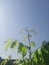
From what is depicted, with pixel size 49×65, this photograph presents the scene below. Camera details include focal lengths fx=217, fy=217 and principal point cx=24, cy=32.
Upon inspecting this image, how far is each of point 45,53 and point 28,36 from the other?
46cm

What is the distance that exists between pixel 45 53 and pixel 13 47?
592 mm

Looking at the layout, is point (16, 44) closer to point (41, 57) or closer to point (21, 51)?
point (21, 51)

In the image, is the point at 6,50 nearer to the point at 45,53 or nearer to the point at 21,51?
the point at 21,51

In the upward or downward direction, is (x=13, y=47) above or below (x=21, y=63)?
above

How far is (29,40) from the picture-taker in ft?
13.0

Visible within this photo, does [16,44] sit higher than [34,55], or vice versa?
[16,44]

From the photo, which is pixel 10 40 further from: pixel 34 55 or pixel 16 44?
pixel 34 55

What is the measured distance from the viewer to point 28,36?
155 inches

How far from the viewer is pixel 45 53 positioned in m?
3.74

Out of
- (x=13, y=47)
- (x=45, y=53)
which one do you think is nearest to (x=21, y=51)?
(x=13, y=47)

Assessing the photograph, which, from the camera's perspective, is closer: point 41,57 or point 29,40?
point 41,57

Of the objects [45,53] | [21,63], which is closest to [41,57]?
[45,53]

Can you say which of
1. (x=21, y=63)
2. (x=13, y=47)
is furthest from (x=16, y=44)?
(x=21, y=63)

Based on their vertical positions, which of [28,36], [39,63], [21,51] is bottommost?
[39,63]
